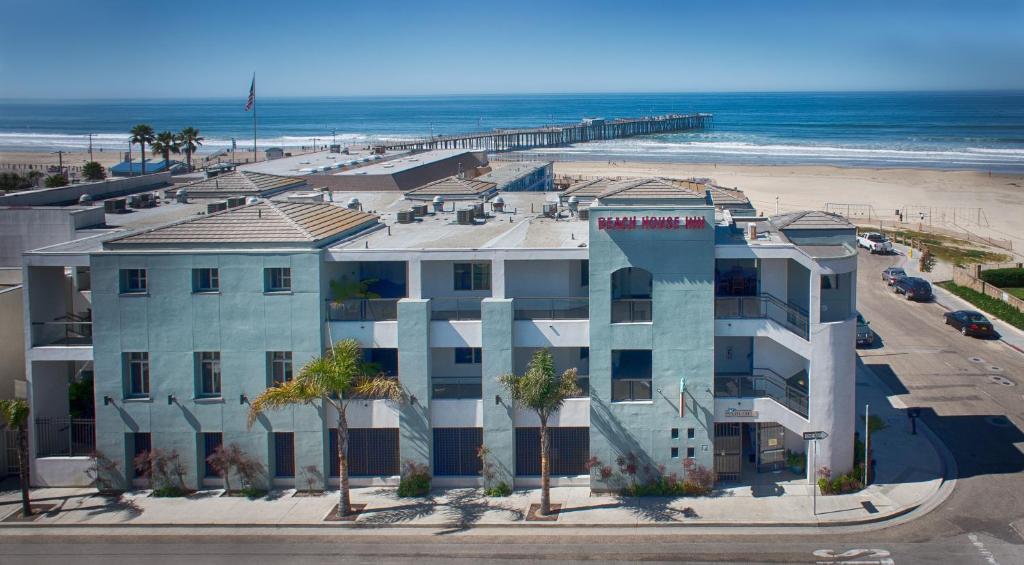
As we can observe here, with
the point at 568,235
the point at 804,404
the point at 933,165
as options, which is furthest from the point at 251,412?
the point at 933,165

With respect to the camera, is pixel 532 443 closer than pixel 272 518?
No

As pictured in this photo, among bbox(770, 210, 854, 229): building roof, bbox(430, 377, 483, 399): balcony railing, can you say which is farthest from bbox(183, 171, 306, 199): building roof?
bbox(770, 210, 854, 229): building roof

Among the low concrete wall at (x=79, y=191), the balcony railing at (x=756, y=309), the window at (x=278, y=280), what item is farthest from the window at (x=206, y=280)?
the low concrete wall at (x=79, y=191)

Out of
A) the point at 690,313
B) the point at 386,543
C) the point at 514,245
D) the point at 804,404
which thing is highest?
the point at 514,245

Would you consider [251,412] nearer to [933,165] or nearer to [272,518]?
[272,518]

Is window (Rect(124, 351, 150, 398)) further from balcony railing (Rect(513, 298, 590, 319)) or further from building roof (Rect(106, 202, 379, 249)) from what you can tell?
balcony railing (Rect(513, 298, 590, 319))

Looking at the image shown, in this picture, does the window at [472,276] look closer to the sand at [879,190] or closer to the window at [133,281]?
the window at [133,281]
